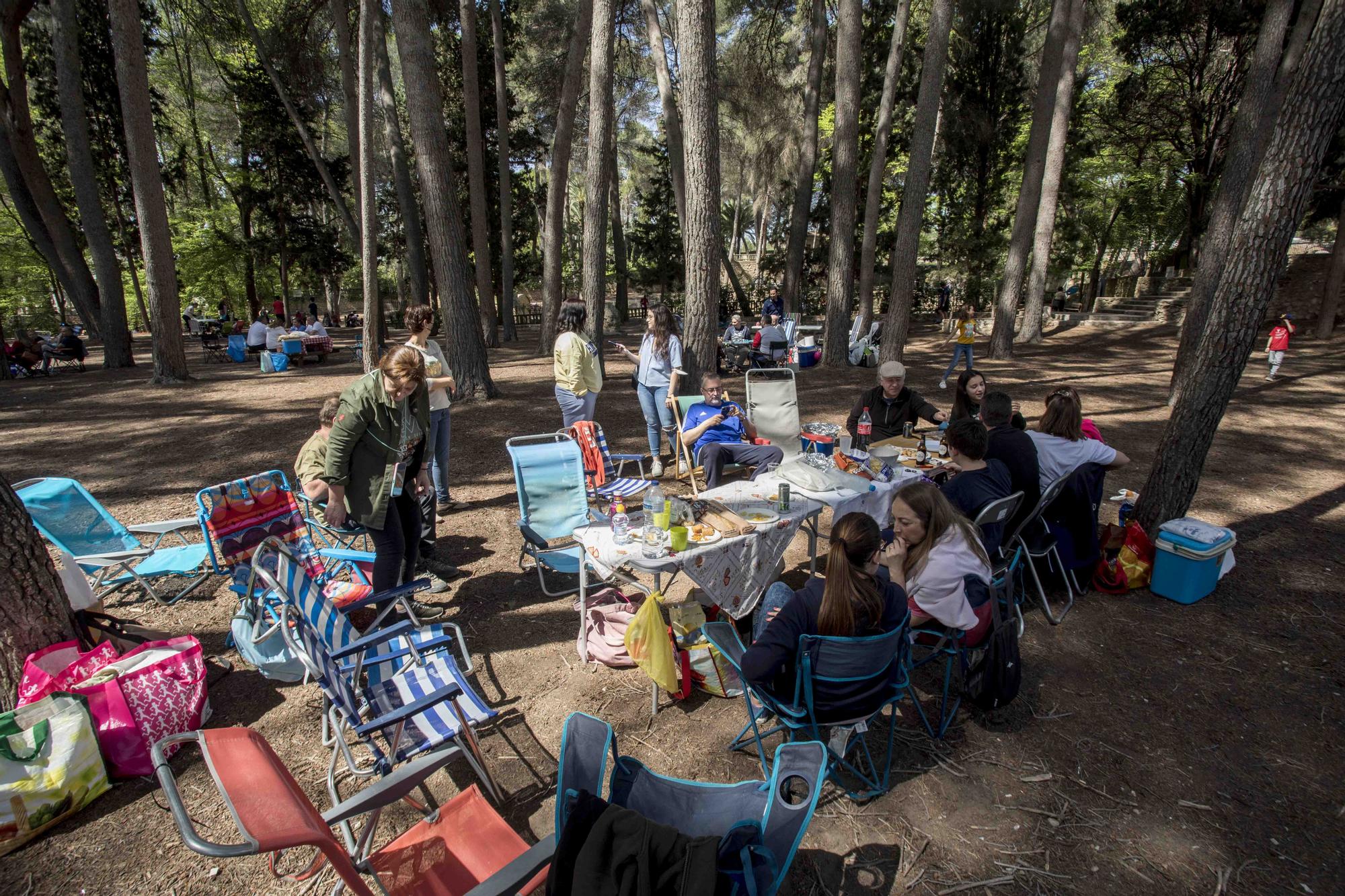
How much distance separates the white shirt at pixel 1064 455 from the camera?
4.01 metres

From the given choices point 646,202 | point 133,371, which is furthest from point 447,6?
point 133,371

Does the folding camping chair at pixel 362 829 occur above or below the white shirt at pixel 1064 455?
below

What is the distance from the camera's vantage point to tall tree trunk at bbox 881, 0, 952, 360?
31.0ft

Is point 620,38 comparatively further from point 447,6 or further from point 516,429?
point 516,429

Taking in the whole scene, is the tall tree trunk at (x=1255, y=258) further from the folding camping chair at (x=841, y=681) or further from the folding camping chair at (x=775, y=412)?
the folding camping chair at (x=841, y=681)

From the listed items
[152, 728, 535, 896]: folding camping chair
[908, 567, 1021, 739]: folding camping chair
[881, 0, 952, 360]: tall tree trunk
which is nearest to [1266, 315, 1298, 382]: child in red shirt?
[881, 0, 952, 360]: tall tree trunk

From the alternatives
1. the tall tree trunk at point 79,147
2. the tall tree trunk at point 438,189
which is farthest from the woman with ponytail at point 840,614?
the tall tree trunk at point 79,147

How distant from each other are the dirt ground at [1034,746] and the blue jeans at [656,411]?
1.63 m

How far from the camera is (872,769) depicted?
2613 mm

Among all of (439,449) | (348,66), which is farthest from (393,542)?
(348,66)

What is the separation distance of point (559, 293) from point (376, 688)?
13154mm

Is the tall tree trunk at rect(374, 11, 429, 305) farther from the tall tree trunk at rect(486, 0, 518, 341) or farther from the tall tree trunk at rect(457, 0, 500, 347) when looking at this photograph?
the tall tree trunk at rect(486, 0, 518, 341)

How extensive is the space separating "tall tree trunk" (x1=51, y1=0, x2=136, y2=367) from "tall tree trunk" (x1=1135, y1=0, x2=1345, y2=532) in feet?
58.0

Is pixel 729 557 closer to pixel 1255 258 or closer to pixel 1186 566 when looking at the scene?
pixel 1186 566
